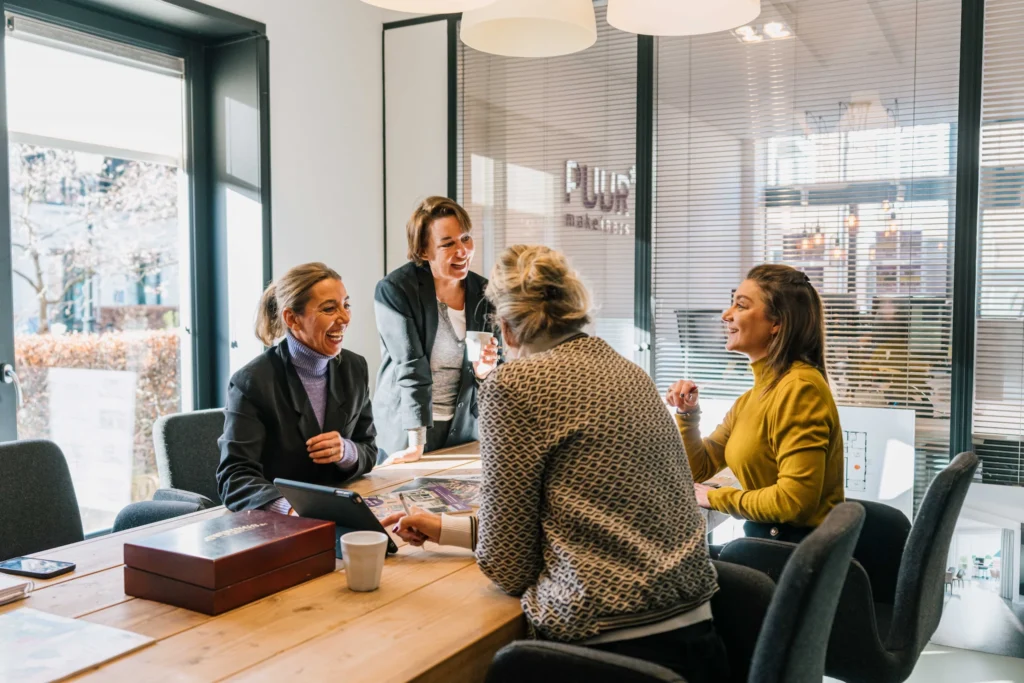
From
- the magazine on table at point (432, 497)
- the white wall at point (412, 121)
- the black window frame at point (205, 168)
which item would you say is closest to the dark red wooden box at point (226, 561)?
the magazine on table at point (432, 497)

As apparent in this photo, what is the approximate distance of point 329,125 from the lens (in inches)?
168

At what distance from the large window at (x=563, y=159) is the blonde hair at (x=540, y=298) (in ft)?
7.93

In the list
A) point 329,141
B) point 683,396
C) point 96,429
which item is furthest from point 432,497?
point 329,141

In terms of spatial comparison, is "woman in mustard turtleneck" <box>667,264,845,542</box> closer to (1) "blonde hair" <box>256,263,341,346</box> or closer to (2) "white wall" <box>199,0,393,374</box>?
(1) "blonde hair" <box>256,263,341,346</box>

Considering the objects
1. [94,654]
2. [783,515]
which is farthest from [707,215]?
[94,654]

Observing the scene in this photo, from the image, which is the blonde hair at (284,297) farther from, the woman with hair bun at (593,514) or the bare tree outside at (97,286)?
the bare tree outside at (97,286)

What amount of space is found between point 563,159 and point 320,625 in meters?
3.10

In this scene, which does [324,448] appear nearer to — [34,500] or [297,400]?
[297,400]

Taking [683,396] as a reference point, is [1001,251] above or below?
above

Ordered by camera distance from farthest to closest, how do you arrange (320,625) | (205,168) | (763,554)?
(205,168) < (763,554) < (320,625)

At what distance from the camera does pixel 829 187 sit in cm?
359

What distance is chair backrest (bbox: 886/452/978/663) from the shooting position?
5.89ft

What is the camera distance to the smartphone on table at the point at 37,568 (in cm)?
163

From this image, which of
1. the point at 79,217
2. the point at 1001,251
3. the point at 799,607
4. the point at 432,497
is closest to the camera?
the point at 799,607
